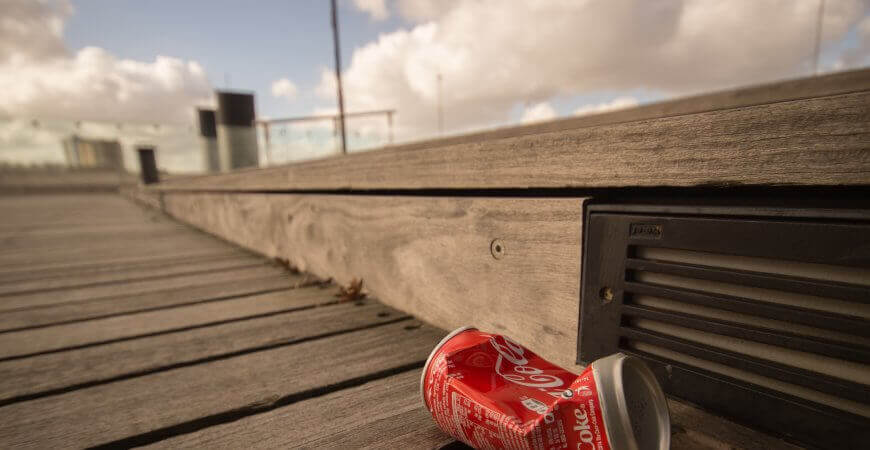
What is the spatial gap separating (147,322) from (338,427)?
0.98 meters

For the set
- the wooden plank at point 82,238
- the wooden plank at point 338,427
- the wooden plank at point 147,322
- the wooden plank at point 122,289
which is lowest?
the wooden plank at point 82,238

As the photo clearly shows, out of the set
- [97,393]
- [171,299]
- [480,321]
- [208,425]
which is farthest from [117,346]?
[480,321]

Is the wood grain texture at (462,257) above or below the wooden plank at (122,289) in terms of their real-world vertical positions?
above

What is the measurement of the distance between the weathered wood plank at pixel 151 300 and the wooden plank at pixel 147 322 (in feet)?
0.23

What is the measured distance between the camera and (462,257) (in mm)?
1020

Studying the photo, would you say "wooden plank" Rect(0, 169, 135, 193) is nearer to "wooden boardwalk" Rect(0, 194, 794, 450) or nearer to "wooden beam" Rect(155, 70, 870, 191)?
"wooden boardwalk" Rect(0, 194, 794, 450)

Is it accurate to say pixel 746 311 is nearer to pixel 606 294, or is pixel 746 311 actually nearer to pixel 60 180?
pixel 606 294

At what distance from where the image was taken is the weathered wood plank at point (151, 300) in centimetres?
138

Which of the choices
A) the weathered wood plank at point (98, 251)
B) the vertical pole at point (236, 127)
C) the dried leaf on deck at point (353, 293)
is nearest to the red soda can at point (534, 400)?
the dried leaf on deck at point (353, 293)

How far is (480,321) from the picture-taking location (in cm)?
100

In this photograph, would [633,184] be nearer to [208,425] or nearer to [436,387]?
[436,387]

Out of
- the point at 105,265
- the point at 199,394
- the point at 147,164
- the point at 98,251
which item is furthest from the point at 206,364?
the point at 147,164

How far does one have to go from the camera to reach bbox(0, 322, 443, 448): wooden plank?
2.44ft

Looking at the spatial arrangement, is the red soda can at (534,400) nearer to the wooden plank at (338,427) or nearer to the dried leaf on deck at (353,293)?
the wooden plank at (338,427)
